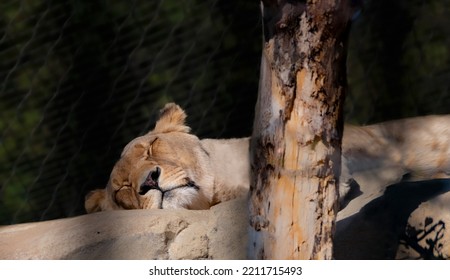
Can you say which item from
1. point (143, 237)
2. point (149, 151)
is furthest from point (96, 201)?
point (143, 237)

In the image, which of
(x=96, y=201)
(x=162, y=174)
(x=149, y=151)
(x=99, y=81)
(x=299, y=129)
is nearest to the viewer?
(x=299, y=129)

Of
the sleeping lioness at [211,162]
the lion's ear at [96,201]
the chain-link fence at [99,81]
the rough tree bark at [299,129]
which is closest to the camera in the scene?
the rough tree bark at [299,129]

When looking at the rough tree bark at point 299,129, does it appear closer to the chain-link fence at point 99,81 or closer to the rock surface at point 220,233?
the rock surface at point 220,233

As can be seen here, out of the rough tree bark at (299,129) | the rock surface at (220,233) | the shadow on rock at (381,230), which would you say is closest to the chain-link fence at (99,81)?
the rock surface at (220,233)

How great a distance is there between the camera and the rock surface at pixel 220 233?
2.32 metres

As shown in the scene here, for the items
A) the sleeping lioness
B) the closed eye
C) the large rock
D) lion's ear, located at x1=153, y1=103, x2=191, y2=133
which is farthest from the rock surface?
lion's ear, located at x1=153, y1=103, x2=191, y2=133

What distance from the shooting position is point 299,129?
1945 millimetres

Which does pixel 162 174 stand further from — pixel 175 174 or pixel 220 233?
pixel 220 233

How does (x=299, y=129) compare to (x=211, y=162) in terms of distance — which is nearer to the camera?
(x=299, y=129)

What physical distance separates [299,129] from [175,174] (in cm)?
94

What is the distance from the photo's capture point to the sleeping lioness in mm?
2746

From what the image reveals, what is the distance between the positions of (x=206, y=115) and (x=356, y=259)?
54.4 inches

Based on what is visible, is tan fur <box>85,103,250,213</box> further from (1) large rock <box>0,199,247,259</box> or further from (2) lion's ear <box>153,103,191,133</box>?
(1) large rock <box>0,199,247,259</box>
